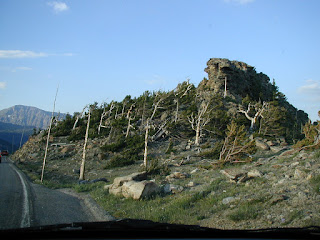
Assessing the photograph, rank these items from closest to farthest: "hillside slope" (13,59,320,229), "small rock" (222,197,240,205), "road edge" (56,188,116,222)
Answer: "hillside slope" (13,59,320,229)
"road edge" (56,188,116,222)
"small rock" (222,197,240,205)

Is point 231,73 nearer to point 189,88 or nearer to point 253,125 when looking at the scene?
point 189,88

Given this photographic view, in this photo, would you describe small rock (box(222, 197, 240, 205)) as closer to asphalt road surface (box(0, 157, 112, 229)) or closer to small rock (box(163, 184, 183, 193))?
small rock (box(163, 184, 183, 193))

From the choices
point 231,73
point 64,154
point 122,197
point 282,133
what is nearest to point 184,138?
point 282,133

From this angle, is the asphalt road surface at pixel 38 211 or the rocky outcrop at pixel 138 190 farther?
the rocky outcrop at pixel 138 190

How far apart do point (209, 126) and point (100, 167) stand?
17568 millimetres

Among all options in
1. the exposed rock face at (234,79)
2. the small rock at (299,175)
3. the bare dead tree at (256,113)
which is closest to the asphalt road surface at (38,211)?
the small rock at (299,175)

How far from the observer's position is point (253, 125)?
43.9 m

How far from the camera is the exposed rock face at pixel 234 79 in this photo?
5825 cm

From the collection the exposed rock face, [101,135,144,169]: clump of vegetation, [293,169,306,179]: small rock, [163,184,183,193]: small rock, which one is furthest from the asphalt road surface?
the exposed rock face

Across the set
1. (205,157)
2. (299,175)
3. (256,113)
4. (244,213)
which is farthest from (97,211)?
(256,113)

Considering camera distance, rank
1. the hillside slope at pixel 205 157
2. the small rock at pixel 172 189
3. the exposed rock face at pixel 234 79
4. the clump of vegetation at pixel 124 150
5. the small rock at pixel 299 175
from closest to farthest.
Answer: the hillside slope at pixel 205 157
the small rock at pixel 299 175
the small rock at pixel 172 189
the clump of vegetation at pixel 124 150
the exposed rock face at pixel 234 79

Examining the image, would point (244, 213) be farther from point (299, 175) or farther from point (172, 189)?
point (172, 189)

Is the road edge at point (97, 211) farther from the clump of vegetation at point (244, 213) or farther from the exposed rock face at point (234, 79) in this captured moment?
the exposed rock face at point (234, 79)

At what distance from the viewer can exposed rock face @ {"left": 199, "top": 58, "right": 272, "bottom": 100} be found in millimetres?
58250
